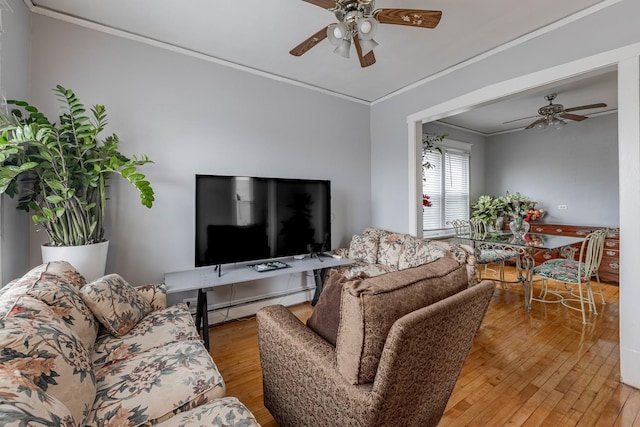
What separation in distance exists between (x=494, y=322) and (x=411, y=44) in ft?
9.38

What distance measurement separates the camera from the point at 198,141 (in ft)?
9.21

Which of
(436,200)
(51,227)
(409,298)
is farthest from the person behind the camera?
(436,200)

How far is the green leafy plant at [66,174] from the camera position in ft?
6.13

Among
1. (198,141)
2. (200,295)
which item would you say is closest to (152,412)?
(200,295)

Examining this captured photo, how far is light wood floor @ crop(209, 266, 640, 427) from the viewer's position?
5.57 feet

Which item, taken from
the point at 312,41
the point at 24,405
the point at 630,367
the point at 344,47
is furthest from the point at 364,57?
Answer: the point at 630,367

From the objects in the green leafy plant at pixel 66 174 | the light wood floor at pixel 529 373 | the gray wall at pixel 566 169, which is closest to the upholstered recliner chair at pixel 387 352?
the light wood floor at pixel 529 373

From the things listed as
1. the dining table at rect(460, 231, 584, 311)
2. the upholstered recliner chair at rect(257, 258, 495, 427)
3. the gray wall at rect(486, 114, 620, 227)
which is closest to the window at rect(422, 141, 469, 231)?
the gray wall at rect(486, 114, 620, 227)

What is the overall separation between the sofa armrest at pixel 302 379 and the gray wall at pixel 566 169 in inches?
221

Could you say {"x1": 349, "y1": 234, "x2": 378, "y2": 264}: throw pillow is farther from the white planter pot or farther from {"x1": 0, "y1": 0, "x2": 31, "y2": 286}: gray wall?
{"x1": 0, "y1": 0, "x2": 31, "y2": 286}: gray wall

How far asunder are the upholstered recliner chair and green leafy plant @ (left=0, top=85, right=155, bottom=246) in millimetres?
1642

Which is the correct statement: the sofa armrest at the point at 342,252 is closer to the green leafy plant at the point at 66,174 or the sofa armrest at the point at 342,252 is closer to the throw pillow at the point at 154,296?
→ the throw pillow at the point at 154,296

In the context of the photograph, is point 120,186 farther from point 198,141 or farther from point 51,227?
point 198,141

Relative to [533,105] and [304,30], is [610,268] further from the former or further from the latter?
[304,30]
